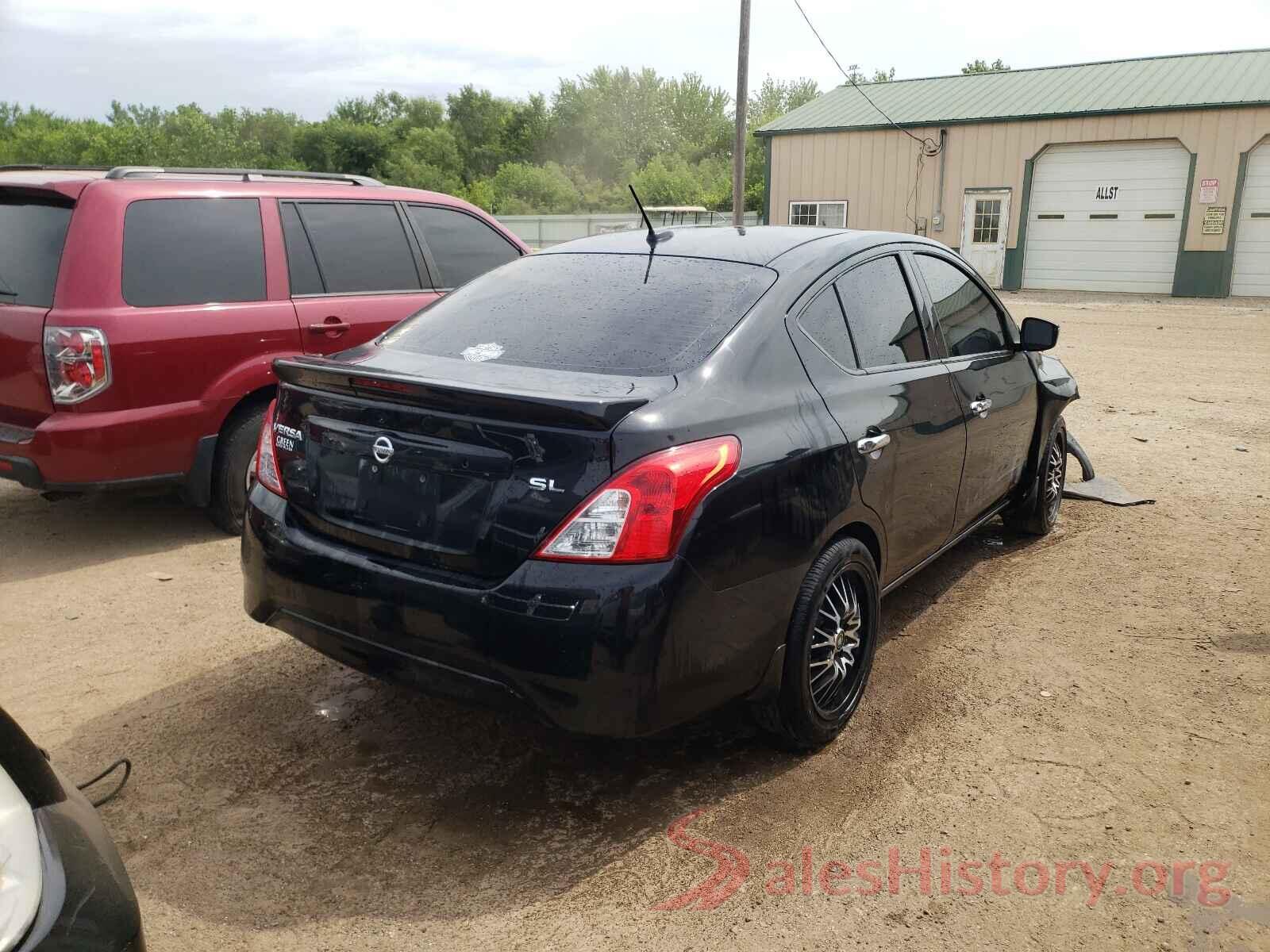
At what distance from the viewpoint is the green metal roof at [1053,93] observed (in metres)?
22.2

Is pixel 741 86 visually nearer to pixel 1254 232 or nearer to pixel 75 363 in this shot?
pixel 1254 232

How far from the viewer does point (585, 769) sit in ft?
10.4

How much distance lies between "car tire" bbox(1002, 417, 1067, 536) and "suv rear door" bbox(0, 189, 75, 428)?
4864 mm

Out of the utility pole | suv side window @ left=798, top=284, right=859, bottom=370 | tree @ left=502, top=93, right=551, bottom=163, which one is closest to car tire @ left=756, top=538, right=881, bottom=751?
suv side window @ left=798, top=284, right=859, bottom=370

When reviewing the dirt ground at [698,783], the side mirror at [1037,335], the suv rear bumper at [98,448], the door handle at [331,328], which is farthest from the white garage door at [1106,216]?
the suv rear bumper at [98,448]

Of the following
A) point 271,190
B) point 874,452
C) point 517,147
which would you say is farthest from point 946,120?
point 517,147

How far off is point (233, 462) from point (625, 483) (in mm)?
3403

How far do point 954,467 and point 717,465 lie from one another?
69.4 inches

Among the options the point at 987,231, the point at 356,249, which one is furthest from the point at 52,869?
the point at 987,231

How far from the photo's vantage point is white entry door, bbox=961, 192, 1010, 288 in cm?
2445

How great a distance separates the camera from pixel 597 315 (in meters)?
3.29

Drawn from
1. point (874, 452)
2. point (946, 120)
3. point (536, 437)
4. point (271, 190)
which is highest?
point (946, 120)

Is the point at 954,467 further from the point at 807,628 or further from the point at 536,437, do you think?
the point at 536,437

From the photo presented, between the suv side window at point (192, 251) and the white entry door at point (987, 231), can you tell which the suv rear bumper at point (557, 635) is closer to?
the suv side window at point (192, 251)
